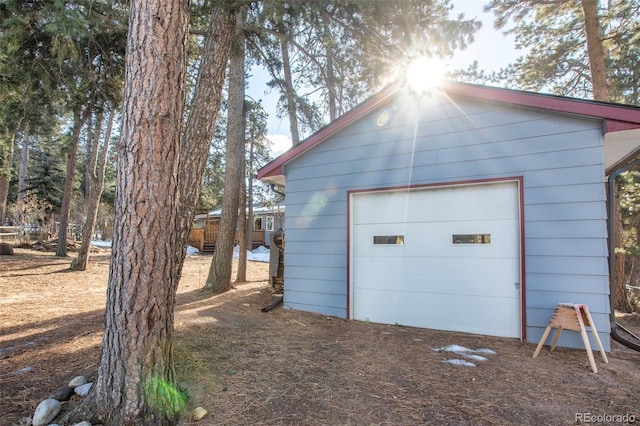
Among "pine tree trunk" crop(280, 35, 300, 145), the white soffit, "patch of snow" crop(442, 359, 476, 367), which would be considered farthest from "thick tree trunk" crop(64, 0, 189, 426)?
"pine tree trunk" crop(280, 35, 300, 145)

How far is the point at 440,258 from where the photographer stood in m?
4.55

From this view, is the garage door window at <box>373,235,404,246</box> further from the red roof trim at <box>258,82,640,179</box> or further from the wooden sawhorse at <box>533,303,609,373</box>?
the wooden sawhorse at <box>533,303,609,373</box>

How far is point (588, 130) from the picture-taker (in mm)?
3791

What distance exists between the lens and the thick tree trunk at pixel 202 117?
3.50m

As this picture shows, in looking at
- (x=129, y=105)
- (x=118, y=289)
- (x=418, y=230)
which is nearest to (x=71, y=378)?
(x=118, y=289)

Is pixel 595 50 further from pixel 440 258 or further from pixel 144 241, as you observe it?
pixel 144 241

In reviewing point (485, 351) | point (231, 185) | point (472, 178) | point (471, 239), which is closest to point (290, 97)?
point (231, 185)

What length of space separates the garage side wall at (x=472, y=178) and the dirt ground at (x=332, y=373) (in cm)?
68

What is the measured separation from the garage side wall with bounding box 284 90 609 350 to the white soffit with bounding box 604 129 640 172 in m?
0.32

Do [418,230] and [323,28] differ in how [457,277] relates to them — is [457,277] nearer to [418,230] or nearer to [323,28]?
[418,230]

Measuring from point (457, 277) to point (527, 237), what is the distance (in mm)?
966

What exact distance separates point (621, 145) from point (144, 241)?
18.0ft

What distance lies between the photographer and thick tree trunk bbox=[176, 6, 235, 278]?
350cm

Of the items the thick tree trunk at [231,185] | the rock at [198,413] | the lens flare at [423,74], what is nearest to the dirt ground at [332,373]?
the rock at [198,413]
